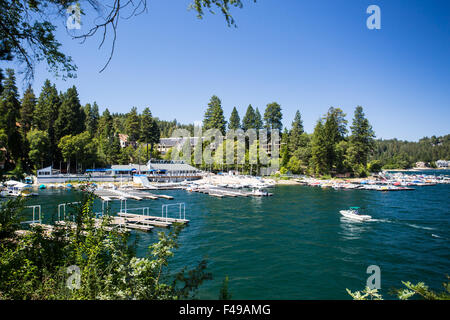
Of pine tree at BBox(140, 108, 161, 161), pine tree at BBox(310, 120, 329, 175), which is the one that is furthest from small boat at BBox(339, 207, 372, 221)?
pine tree at BBox(140, 108, 161, 161)

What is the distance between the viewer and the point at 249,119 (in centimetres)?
8862

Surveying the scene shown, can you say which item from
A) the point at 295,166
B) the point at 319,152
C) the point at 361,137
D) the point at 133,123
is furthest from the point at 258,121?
the point at 133,123

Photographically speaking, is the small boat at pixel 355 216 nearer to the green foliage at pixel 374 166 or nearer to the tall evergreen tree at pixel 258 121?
the green foliage at pixel 374 166

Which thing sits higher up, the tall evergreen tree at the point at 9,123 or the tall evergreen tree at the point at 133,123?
the tall evergreen tree at the point at 133,123

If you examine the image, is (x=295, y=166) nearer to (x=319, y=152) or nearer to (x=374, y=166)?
(x=319, y=152)

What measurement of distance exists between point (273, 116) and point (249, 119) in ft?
29.3

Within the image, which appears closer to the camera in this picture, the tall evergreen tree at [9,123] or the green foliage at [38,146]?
the tall evergreen tree at [9,123]

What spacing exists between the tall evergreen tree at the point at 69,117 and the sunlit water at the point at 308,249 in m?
35.6

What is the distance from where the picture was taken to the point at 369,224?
23.8 meters

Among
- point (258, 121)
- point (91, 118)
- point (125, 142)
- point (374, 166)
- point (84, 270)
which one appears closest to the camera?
point (84, 270)

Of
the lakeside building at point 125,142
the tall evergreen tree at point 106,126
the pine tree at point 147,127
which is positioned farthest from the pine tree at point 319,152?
the tall evergreen tree at point 106,126

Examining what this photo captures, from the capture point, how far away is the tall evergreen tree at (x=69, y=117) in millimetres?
57719
